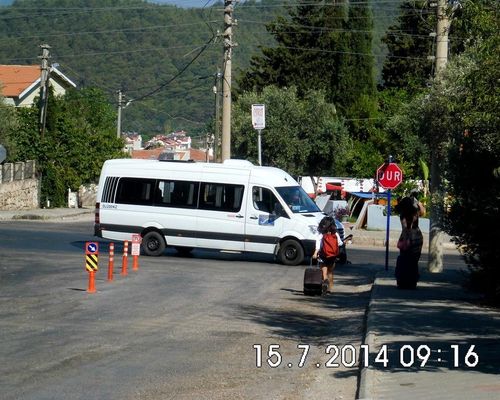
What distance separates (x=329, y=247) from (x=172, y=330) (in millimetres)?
6807

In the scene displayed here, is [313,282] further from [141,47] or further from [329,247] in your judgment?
[141,47]

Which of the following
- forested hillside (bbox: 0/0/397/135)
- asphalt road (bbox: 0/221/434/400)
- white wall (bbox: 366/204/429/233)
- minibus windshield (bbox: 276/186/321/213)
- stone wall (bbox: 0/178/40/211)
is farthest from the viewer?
forested hillside (bbox: 0/0/397/135)

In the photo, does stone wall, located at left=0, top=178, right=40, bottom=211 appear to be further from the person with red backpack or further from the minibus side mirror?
the person with red backpack

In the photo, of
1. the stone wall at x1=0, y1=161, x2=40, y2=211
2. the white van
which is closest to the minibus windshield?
the white van

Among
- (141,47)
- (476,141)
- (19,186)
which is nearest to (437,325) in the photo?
(476,141)

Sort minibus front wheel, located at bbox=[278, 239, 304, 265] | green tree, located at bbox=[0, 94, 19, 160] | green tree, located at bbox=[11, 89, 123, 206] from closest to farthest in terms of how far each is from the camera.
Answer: minibus front wheel, located at bbox=[278, 239, 304, 265], green tree, located at bbox=[0, 94, 19, 160], green tree, located at bbox=[11, 89, 123, 206]

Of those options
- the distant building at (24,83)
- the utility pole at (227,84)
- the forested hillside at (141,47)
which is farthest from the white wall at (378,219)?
the forested hillside at (141,47)

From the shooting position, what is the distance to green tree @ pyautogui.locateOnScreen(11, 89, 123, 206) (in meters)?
→ 56.8

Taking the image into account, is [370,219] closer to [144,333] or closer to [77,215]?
[77,215]

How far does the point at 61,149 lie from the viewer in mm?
58281

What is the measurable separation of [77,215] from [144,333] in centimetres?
3714

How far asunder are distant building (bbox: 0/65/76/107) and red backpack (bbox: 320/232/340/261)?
210 ft

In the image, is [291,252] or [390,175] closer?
[390,175]

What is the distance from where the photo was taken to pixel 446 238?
123 feet
